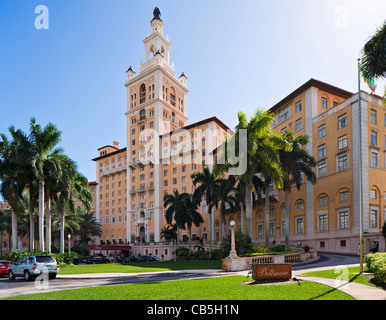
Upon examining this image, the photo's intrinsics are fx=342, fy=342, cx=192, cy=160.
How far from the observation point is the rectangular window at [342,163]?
146ft

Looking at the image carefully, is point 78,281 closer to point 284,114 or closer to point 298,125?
point 298,125

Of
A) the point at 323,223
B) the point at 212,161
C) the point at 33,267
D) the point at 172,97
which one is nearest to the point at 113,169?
the point at 172,97

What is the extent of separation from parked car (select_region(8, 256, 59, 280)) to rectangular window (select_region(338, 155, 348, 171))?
36854 mm

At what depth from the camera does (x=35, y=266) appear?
2230 centimetres

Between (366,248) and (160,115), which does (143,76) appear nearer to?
(160,115)

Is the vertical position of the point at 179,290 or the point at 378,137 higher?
the point at 378,137

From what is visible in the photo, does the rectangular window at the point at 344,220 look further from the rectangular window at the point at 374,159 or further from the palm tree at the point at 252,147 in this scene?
Result: the palm tree at the point at 252,147

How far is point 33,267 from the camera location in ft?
73.0

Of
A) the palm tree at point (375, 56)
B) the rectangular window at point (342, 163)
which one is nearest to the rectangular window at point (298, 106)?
the rectangular window at point (342, 163)

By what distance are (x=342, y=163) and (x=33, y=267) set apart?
38582mm

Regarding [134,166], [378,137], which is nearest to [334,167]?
[378,137]

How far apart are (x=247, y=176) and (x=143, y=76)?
72282 mm
